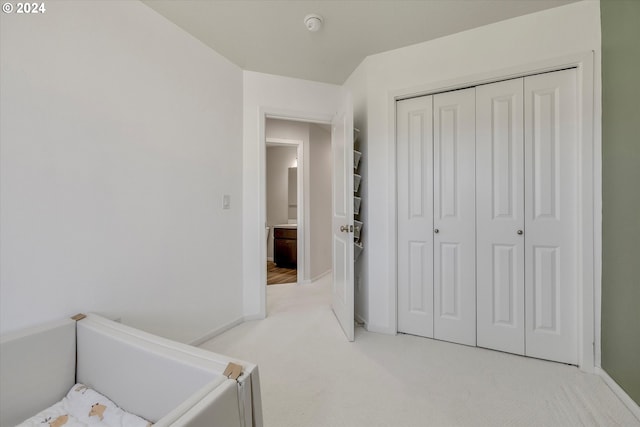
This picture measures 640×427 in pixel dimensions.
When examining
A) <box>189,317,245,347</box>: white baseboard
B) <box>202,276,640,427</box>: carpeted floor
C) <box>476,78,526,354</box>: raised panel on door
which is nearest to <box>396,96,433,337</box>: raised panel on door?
<box>202,276,640,427</box>: carpeted floor

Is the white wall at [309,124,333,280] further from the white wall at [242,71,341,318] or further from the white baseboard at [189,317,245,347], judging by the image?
the white baseboard at [189,317,245,347]

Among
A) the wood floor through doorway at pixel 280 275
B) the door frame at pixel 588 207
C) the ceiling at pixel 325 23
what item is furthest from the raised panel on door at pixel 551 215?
the wood floor through doorway at pixel 280 275

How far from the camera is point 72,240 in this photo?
134cm

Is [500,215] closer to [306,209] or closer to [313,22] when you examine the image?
[313,22]

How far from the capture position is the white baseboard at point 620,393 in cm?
132

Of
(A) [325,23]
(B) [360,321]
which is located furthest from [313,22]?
(B) [360,321]

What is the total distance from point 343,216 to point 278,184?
10.6ft

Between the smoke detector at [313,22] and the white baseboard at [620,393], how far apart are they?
2761 millimetres

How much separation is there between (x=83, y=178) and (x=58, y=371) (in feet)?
2.91

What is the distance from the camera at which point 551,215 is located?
1783 mm

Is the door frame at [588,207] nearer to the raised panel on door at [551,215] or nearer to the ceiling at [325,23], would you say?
the raised panel on door at [551,215]

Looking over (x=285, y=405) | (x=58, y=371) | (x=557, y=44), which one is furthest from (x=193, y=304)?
(x=557, y=44)

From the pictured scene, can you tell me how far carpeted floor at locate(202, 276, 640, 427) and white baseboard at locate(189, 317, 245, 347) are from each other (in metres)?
0.04

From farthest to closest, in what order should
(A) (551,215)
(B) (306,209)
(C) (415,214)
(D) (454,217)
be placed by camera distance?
(B) (306,209)
(C) (415,214)
(D) (454,217)
(A) (551,215)
